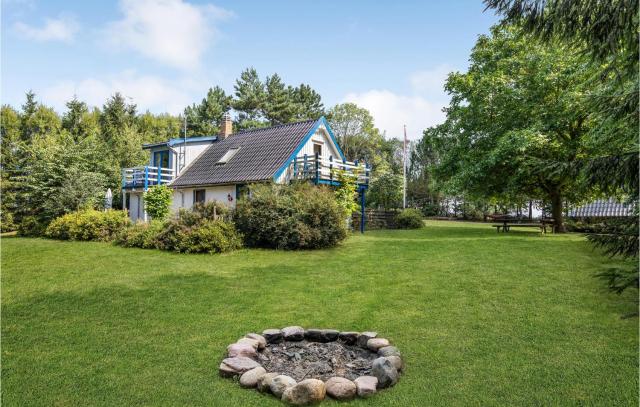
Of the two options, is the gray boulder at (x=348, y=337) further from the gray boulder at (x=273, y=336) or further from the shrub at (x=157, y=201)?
the shrub at (x=157, y=201)

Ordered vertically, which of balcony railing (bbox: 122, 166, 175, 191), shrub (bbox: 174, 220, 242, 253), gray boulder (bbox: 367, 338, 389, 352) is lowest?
gray boulder (bbox: 367, 338, 389, 352)

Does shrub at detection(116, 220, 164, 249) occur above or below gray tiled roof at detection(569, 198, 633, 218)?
below

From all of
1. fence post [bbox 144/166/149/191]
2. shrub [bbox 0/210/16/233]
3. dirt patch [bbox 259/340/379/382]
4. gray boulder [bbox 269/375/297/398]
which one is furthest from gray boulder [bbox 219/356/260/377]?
shrub [bbox 0/210/16/233]

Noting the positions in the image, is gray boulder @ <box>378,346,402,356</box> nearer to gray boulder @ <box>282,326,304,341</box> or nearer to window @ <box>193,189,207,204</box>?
gray boulder @ <box>282,326,304,341</box>

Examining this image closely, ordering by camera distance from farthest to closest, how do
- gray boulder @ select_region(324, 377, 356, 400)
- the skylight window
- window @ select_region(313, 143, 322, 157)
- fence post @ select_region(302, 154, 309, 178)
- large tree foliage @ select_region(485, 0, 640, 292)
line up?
the skylight window → window @ select_region(313, 143, 322, 157) → fence post @ select_region(302, 154, 309, 178) → gray boulder @ select_region(324, 377, 356, 400) → large tree foliage @ select_region(485, 0, 640, 292)

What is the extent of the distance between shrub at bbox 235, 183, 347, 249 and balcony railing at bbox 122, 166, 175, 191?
9665mm

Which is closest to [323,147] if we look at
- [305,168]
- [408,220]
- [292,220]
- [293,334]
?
[305,168]

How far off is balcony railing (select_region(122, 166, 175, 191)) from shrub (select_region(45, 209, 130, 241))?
4.04 m

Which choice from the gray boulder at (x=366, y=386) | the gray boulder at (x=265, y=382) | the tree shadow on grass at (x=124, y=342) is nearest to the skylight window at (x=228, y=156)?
the tree shadow on grass at (x=124, y=342)

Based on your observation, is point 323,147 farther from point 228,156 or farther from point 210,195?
point 210,195

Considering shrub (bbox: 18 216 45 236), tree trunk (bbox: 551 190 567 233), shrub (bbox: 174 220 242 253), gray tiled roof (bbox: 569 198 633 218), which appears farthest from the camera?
gray tiled roof (bbox: 569 198 633 218)

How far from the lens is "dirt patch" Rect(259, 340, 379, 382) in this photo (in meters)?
5.02

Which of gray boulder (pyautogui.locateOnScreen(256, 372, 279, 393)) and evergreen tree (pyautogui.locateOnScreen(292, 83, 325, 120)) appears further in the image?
evergreen tree (pyautogui.locateOnScreen(292, 83, 325, 120))

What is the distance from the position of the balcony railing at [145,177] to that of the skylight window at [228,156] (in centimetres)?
→ 330
